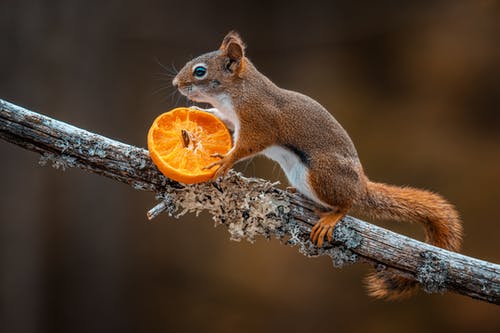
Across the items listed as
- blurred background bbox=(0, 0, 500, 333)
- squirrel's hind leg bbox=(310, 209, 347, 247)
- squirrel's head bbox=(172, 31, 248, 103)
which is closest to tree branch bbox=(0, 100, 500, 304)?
squirrel's hind leg bbox=(310, 209, 347, 247)

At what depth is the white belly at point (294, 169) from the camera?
163 cm

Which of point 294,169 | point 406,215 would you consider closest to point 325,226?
point 294,169

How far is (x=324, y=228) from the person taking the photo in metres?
1.58

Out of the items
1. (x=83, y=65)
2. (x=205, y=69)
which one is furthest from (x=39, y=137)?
(x=83, y=65)

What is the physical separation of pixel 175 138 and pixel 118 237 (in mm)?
1713

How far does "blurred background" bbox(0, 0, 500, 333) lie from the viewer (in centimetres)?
292

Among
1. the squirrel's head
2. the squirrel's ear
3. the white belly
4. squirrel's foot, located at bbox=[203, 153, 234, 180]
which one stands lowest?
squirrel's foot, located at bbox=[203, 153, 234, 180]

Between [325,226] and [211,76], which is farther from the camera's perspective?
[211,76]

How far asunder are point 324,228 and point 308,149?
0.23 metres

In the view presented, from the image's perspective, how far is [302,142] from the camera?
5.40ft

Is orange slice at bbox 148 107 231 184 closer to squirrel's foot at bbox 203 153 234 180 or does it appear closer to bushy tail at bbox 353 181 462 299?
squirrel's foot at bbox 203 153 234 180

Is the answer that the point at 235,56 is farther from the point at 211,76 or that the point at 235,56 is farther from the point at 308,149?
the point at 308,149

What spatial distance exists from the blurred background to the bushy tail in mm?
1217

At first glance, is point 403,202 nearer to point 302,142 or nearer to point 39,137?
point 302,142
